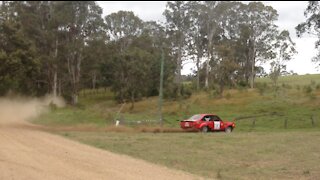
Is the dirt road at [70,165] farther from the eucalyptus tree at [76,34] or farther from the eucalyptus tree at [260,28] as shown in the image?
the eucalyptus tree at [260,28]

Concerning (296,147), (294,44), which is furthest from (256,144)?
(294,44)

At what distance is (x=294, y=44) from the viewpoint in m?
83.6

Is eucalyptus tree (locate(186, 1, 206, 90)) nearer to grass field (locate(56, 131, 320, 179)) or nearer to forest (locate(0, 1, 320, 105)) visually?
forest (locate(0, 1, 320, 105))

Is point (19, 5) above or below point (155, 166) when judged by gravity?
above

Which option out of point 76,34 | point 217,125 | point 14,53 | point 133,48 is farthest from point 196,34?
point 217,125

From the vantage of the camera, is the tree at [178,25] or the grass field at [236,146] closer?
the grass field at [236,146]

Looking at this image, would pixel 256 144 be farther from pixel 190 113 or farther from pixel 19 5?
pixel 19 5

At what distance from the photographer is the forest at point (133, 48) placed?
194 feet

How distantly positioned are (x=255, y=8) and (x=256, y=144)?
193 ft

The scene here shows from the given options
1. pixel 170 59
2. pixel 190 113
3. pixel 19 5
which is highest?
pixel 19 5

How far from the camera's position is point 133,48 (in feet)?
253

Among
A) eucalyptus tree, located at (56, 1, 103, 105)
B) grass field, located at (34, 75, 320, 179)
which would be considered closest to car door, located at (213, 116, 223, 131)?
grass field, located at (34, 75, 320, 179)

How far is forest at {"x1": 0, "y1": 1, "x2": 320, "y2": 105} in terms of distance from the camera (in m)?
59.2

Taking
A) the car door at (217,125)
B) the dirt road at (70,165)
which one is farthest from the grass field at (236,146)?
the car door at (217,125)
